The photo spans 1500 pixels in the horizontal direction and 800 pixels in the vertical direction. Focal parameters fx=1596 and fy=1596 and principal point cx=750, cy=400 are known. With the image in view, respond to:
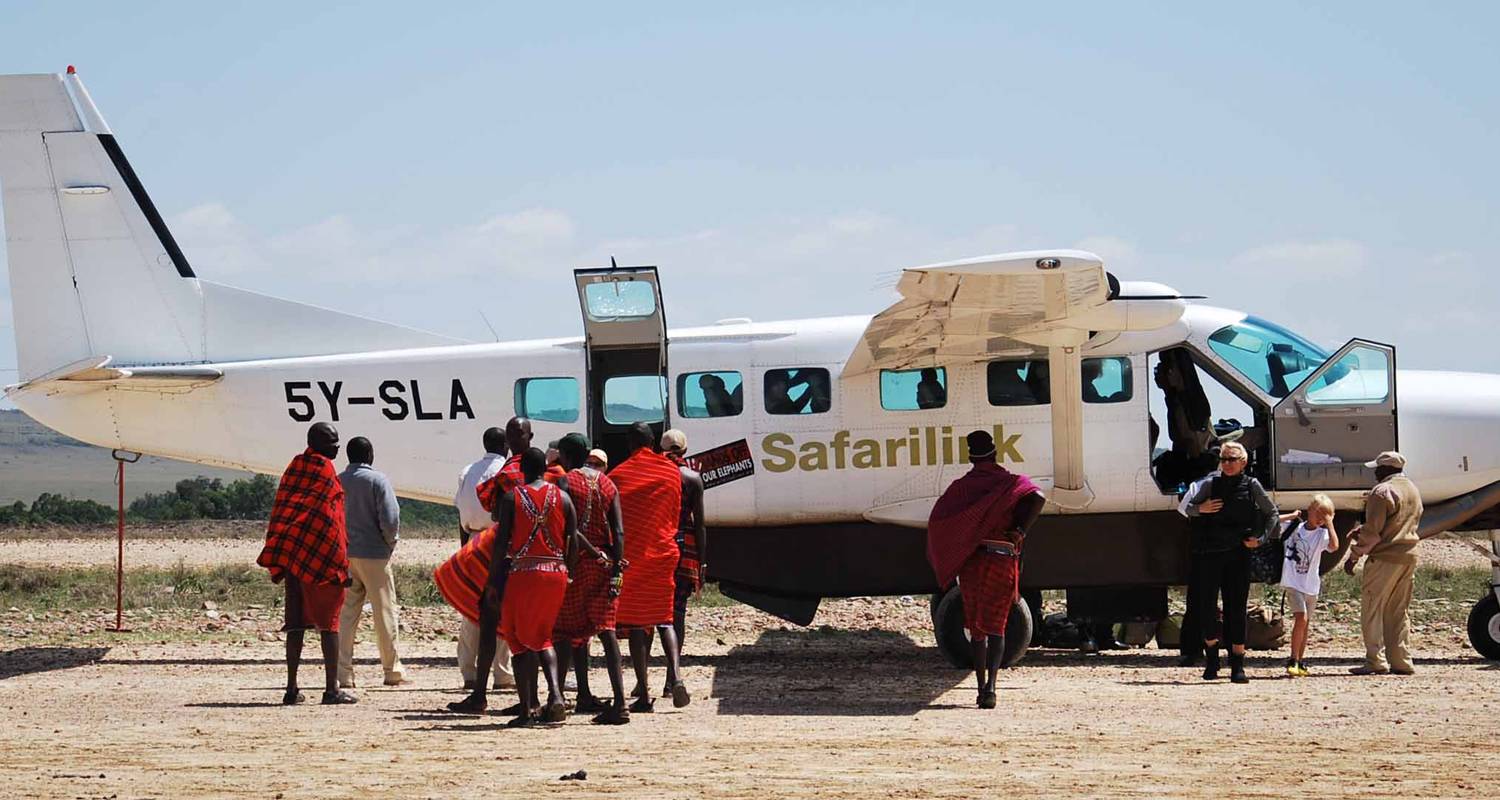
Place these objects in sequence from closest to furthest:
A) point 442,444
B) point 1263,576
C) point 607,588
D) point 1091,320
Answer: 1. point 607,588
2. point 1091,320
3. point 1263,576
4. point 442,444

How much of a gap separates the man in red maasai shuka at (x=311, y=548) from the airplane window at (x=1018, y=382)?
531 centimetres

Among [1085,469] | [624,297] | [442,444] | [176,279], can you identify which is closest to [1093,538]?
[1085,469]

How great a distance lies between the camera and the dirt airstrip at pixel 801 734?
7531 mm

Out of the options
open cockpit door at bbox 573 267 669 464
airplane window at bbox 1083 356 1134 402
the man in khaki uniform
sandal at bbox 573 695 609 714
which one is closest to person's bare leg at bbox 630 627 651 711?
sandal at bbox 573 695 609 714

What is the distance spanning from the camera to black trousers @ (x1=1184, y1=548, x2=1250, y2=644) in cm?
1136

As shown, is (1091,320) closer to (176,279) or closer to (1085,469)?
(1085,469)

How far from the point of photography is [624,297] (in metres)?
12.9

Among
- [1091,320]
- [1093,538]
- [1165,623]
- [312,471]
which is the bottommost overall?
[1165,623]

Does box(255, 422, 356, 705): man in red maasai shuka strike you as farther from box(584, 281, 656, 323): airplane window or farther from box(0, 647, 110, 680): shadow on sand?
box(0, 647, 110, 680): shadow on sand

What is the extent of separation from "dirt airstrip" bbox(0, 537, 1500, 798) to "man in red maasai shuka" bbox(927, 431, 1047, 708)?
45 centimetres

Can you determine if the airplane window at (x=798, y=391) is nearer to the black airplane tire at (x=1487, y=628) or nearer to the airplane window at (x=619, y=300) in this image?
the airplane window at (x=619, y=300)

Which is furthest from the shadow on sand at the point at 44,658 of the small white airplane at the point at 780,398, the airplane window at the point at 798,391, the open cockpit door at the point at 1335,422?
the open cockpit door at the point at 1335,422

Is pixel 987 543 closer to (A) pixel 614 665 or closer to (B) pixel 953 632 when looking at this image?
(B) pixel 953 632

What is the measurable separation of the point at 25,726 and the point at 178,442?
4.38 meters
